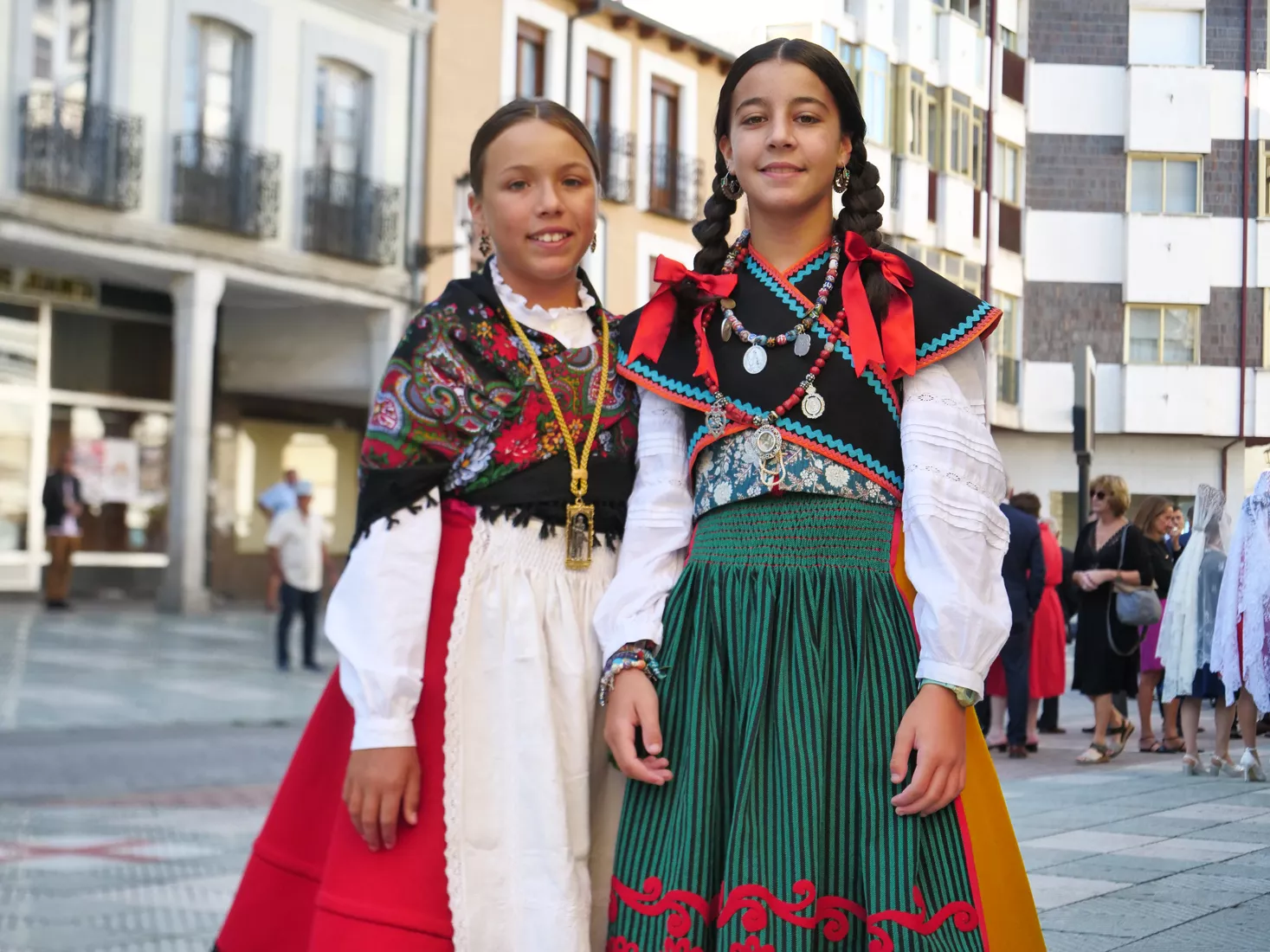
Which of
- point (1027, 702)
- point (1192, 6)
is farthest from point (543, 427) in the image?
point (1027, 702)

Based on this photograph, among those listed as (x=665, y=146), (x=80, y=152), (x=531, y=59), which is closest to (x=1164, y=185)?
(x=80, y=152)

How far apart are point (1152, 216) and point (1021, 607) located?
181 inches

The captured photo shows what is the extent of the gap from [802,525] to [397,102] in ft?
67.4

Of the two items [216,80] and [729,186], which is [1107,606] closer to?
[729,186]

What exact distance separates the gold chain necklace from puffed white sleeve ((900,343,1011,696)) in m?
0.59

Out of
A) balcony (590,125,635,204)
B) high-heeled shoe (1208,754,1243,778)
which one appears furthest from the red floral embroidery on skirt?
balcony (590,125,635,204)

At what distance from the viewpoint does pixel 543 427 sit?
297 cm

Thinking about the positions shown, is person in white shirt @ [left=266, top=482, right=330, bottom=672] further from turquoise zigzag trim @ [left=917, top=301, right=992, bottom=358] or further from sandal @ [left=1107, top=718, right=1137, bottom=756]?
turquoise zigzag trim @ [left=917, top=301, right=992, bottom=358]

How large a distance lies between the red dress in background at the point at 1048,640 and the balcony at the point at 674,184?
14.6 m

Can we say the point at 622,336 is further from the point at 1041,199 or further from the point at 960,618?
the point at 1041,199

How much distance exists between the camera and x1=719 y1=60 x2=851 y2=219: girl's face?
277cm

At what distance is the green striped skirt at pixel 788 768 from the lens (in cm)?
247

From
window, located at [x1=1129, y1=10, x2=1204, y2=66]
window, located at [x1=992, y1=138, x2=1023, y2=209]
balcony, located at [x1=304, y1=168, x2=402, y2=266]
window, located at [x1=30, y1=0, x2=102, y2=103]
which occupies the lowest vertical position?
window, located at [x1=992, y1=138, x2=1023, y2=209]

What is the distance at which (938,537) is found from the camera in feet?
8.39
